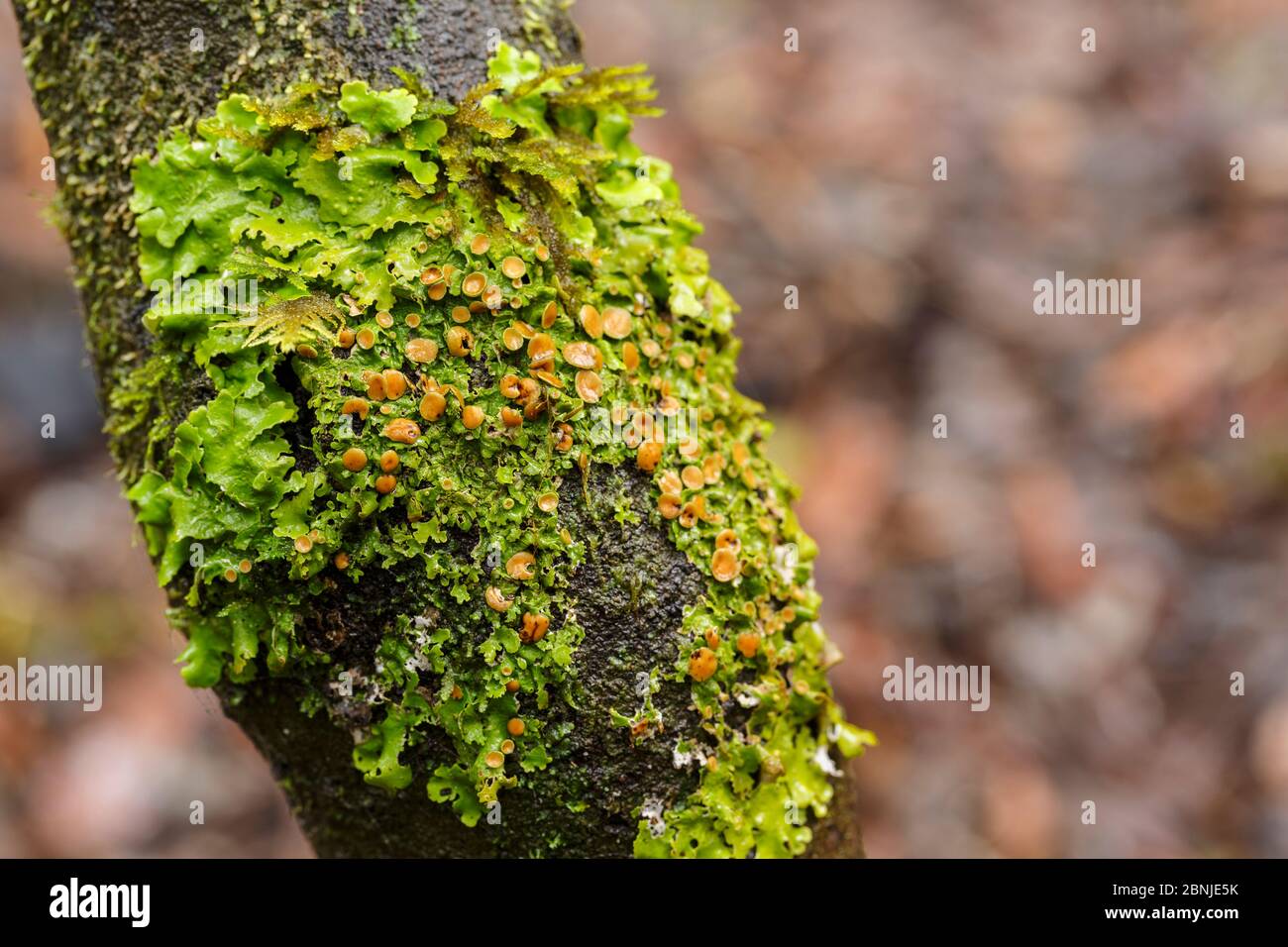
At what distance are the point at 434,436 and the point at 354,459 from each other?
0.09m

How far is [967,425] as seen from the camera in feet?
12.6

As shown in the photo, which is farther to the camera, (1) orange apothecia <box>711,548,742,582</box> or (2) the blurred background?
(2) the blurred background

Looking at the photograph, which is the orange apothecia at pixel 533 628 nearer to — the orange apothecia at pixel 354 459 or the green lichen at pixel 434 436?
the green lichen at pixel 434 436

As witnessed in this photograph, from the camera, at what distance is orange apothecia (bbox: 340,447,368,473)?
3.74 ft

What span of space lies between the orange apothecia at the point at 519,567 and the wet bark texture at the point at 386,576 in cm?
6

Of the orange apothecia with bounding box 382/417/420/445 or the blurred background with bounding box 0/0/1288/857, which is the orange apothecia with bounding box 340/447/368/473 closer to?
the orange apothecia with bounding box 382/417/420/445

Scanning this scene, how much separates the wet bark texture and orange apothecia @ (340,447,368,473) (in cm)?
→ 13

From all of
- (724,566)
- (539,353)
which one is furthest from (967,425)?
(539,353)

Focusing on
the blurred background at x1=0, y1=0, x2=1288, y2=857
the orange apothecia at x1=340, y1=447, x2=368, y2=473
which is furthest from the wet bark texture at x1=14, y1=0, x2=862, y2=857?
the blurred background at x1=0, y1=0, x2=1288, y2=857

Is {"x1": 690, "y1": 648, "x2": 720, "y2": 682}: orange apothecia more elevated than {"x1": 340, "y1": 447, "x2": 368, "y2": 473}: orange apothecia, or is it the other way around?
{"x1": 340, "y1": 447, "x2": 368, "y2": 473}: orange apothecia

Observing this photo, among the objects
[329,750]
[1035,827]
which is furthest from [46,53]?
[1035,827]

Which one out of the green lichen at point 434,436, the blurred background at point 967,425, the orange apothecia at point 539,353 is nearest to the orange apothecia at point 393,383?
the green lichen at point 434,436
